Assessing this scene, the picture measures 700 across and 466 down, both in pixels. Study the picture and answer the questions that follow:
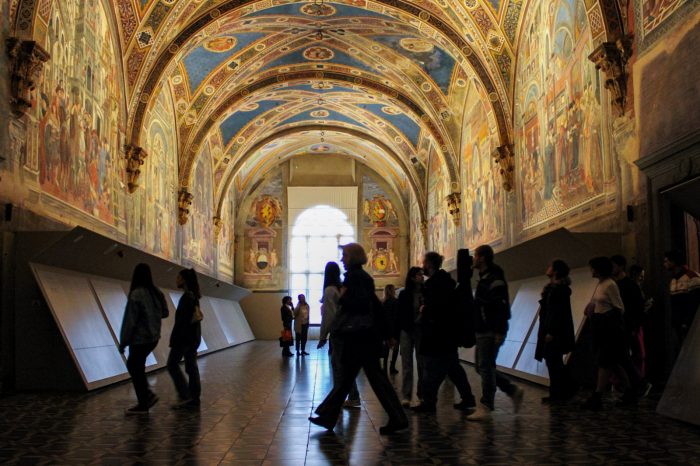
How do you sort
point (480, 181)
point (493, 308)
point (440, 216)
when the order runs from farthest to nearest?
point (440, 216), point (480, 181), point (493, 308)

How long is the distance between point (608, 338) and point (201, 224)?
20.4 m

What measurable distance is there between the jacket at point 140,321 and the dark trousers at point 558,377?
4.38 metres

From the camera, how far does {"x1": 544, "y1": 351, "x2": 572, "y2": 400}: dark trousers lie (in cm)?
823

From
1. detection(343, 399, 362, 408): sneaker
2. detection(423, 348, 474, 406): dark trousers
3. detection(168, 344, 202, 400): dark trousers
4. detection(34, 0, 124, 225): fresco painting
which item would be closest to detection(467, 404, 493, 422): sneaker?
detection(423, 348, 474, 406): dark trousers

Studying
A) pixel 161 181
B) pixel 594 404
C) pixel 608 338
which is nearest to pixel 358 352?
pixel 594 404

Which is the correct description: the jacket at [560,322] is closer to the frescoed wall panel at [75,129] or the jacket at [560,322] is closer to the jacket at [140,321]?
the jacket at [140,321]

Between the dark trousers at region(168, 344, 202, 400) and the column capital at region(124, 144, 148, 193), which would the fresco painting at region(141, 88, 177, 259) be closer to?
the column capital at region(124, 144, 148, 193)

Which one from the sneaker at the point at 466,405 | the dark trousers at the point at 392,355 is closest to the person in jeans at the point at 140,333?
the sneaker at the point at 466,405

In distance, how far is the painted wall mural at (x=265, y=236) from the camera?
35094 millimetres

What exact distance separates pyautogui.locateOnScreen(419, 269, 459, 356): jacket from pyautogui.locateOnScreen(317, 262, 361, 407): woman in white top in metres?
0.87

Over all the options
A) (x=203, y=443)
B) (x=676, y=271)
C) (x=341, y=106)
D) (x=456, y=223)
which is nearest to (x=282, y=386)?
(x=203, y=443)

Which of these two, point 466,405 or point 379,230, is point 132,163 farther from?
point 379,230

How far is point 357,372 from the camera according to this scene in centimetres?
630

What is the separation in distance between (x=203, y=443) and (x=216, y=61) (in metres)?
17.6
